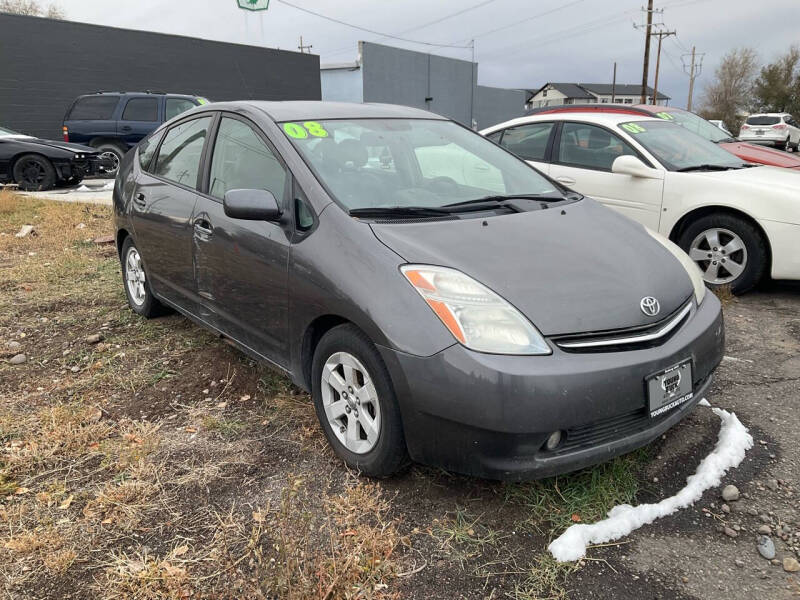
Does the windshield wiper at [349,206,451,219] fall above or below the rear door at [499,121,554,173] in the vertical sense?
below

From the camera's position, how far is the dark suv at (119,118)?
13.0 m

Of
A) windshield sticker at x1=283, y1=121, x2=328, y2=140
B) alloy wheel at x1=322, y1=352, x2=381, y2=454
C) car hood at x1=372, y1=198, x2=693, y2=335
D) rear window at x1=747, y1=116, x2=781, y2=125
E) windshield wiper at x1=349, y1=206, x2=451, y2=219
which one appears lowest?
alloy wheel at x1=322, y1=352, x2=381, y2=454

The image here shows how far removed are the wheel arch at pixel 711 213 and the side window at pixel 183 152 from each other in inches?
156

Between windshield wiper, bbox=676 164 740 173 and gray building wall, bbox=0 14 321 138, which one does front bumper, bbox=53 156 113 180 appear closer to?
gray building wall, bbox=0 14 321 138

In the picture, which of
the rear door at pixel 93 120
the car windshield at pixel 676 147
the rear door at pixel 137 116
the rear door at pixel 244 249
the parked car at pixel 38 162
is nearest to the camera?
the rear door at pixel 244 249

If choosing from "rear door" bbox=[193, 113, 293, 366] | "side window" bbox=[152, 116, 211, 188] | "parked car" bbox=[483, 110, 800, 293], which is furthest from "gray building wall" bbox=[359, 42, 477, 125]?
"rear door" bbox=[193, 113, 293, 366]

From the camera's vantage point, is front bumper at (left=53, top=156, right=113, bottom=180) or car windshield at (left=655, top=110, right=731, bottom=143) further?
front bumper at (left=53, top=156, right=113, bottom=180)

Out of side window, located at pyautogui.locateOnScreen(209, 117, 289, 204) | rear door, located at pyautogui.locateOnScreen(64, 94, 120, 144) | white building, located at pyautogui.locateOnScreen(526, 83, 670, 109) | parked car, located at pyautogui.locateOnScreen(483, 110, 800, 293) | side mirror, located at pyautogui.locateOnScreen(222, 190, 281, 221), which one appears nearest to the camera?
side mirror, located at pyautogui.locateOnScreen(222, 190, 281, 221)

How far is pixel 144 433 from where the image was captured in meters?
3.05


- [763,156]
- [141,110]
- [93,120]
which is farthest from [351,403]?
[93,120]

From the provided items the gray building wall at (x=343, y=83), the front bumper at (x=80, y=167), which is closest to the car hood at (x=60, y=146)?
the front bumper at (x=80, y=167)

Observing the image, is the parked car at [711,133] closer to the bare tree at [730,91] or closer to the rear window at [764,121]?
the rear window at [764,121]

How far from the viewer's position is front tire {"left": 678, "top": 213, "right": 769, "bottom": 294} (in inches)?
194

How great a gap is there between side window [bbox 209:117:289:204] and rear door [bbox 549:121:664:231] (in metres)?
3.26
